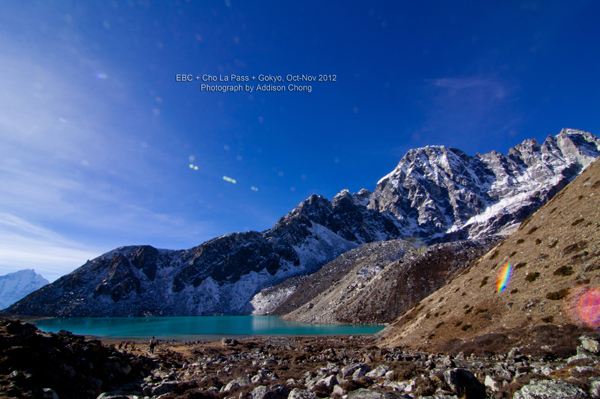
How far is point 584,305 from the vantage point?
869 inches

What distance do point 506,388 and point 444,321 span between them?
93.6 ft

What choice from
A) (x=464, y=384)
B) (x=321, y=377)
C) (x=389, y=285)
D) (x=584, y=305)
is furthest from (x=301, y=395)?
(x=389, y=285)

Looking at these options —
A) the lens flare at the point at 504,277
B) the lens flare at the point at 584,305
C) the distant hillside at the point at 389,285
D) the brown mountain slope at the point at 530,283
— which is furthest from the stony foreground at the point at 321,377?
the distant hillside at the point at 389,285

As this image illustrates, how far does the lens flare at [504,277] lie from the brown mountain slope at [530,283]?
61 centimetres

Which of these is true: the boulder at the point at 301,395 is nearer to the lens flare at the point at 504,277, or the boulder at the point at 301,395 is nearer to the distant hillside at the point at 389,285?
the lens flare at the point at 504,277

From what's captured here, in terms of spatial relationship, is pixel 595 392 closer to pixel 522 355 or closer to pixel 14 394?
pixel 522 355

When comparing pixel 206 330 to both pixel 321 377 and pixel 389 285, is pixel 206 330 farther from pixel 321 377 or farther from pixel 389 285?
pixel 321 377

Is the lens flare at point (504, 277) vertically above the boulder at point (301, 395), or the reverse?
the lens flare at point (504, 277)

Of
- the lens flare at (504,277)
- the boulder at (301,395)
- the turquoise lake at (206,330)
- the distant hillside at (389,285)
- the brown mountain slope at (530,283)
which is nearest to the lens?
the boulder at (301,395)

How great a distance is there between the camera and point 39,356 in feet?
70.1

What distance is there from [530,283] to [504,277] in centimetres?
572

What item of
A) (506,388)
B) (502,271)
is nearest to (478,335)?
(502,271)

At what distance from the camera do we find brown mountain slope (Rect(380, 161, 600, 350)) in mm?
24844

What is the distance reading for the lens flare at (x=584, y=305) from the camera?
20234mm
